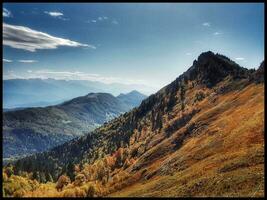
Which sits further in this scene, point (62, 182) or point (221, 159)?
point (62, 182)

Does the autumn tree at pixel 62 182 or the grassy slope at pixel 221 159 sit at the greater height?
the grassy slope at pixel 221 159

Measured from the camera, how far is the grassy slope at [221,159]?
76500 mm

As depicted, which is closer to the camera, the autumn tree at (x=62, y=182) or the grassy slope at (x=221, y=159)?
the grassy slope at (x=221, y=159)

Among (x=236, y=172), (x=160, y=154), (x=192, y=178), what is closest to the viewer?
(x=236, y=172)

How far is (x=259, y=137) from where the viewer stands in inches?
4097

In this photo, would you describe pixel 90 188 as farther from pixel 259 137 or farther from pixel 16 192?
pixel 259 137

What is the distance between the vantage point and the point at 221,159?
101m

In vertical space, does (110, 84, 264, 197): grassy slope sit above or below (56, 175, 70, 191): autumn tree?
above

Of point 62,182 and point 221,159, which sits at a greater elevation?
point 221,159

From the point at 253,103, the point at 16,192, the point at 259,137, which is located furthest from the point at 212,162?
the point at 16,192

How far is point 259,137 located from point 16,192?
101061 mm

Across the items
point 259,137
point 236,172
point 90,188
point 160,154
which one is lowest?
point 90,188

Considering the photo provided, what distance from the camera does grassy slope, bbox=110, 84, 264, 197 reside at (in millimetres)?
76500

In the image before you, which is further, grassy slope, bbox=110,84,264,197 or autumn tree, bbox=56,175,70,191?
autumn tree, bbox=56,175,70,191
